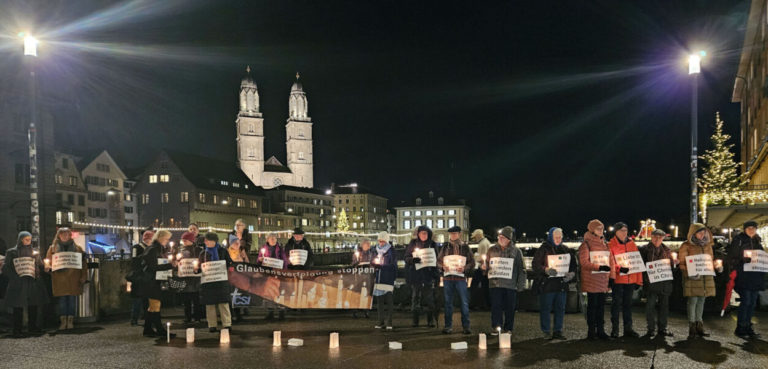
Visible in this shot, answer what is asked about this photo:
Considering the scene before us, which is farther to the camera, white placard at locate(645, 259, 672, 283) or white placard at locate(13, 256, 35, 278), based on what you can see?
white placard at locate(13, 256, 35, 278)

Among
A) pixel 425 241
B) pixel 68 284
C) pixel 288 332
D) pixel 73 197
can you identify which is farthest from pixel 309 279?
pixel 73 197

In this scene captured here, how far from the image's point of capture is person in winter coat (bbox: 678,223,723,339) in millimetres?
12484

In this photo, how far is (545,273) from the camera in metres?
12.4

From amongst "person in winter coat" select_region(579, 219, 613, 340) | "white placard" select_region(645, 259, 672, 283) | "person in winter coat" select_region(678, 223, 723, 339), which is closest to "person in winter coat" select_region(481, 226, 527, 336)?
"person in winter coat" select_region(579, 219, 613, 340)

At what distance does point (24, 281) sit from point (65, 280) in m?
0.84

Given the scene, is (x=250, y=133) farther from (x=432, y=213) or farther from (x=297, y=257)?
(x=297, y=257)

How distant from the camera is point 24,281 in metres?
14.0

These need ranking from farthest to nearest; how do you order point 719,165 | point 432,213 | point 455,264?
point 432,213 → point 719,165 → point 455,264

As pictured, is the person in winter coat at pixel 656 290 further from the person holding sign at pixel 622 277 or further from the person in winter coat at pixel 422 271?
the person in winter coat at pixel 422 271

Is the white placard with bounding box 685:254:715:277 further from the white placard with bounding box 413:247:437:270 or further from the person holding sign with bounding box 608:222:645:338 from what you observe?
the white placard with bounding box 413:247:437:270

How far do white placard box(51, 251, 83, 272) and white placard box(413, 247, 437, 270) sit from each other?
775 cm

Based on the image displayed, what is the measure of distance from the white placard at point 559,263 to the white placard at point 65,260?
10.5 meters

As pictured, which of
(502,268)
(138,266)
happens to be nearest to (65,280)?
(138,266)

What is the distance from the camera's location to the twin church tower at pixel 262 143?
554 ft
